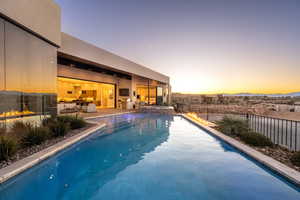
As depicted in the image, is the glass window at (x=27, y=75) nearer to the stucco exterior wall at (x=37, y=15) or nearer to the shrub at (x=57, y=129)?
the stucco exterior wall at (x=37, y=15)

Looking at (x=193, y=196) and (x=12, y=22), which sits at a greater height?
(x=12, y=22)

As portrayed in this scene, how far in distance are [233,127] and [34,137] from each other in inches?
246

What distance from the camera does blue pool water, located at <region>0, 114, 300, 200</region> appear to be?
7.00 feet

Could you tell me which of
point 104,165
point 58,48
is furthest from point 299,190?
point 58,48

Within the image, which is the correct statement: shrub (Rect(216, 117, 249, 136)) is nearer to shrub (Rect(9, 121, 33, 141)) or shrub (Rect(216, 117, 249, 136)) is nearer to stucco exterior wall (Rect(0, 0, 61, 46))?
shrub (Rect(9, 121, 33, 141))

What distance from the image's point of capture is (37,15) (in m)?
4.55

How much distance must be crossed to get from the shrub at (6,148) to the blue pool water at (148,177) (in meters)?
0.57

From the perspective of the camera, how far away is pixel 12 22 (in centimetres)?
382

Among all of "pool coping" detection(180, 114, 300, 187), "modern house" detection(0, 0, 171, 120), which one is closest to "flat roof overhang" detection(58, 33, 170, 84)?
"modern house" detection(0, 0, 171, 120)


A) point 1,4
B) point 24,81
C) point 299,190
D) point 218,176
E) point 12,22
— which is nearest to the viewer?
point 299,190

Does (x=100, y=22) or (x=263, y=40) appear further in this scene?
(x=100, y=22)

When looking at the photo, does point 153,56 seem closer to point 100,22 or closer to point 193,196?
point 100,22

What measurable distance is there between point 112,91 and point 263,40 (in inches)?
559

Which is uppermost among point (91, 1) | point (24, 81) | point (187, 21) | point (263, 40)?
point (91, 1)
